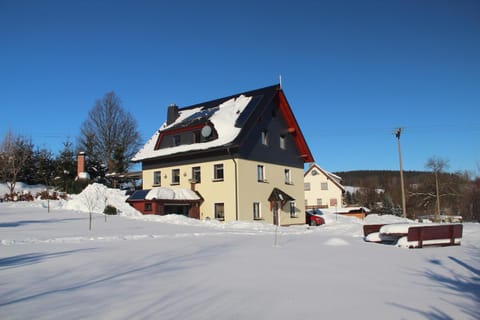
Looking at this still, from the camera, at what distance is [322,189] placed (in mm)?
60156

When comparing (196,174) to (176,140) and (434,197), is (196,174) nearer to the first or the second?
(176,140)

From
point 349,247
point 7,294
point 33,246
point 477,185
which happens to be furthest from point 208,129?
point 477,185

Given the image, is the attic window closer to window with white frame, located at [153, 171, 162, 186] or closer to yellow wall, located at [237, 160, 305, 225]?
window with white frame, located at [153, 171, 162, 186]

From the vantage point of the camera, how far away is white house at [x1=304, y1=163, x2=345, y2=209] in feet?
194

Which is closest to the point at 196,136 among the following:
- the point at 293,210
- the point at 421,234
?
the point at 293,210

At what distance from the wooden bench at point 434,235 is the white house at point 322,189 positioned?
42.3 m

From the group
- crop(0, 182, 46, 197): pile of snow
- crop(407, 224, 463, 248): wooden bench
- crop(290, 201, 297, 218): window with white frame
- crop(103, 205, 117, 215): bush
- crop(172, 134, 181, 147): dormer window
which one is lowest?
crop(407, 224, 463, 248): wooden bench

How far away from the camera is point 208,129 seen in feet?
91.1

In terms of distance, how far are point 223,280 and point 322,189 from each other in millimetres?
54079

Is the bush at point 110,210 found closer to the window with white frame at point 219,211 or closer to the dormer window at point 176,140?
the window with white frame at point 219,211

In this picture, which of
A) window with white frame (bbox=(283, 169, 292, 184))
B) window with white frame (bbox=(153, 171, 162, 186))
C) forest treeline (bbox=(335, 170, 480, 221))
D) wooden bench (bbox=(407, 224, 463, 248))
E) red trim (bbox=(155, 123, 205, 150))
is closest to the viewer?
wooden bench (bbox=(407, 224, 463, 248))

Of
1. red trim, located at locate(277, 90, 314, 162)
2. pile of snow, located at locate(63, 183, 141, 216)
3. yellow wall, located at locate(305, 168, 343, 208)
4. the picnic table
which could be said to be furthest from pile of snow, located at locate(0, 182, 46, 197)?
yellow wall, located at locate(305, 168, 343, 208)

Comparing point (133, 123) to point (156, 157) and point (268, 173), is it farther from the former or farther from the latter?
point (268, 173)

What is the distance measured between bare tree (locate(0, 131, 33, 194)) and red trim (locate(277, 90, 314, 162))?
23.1m
